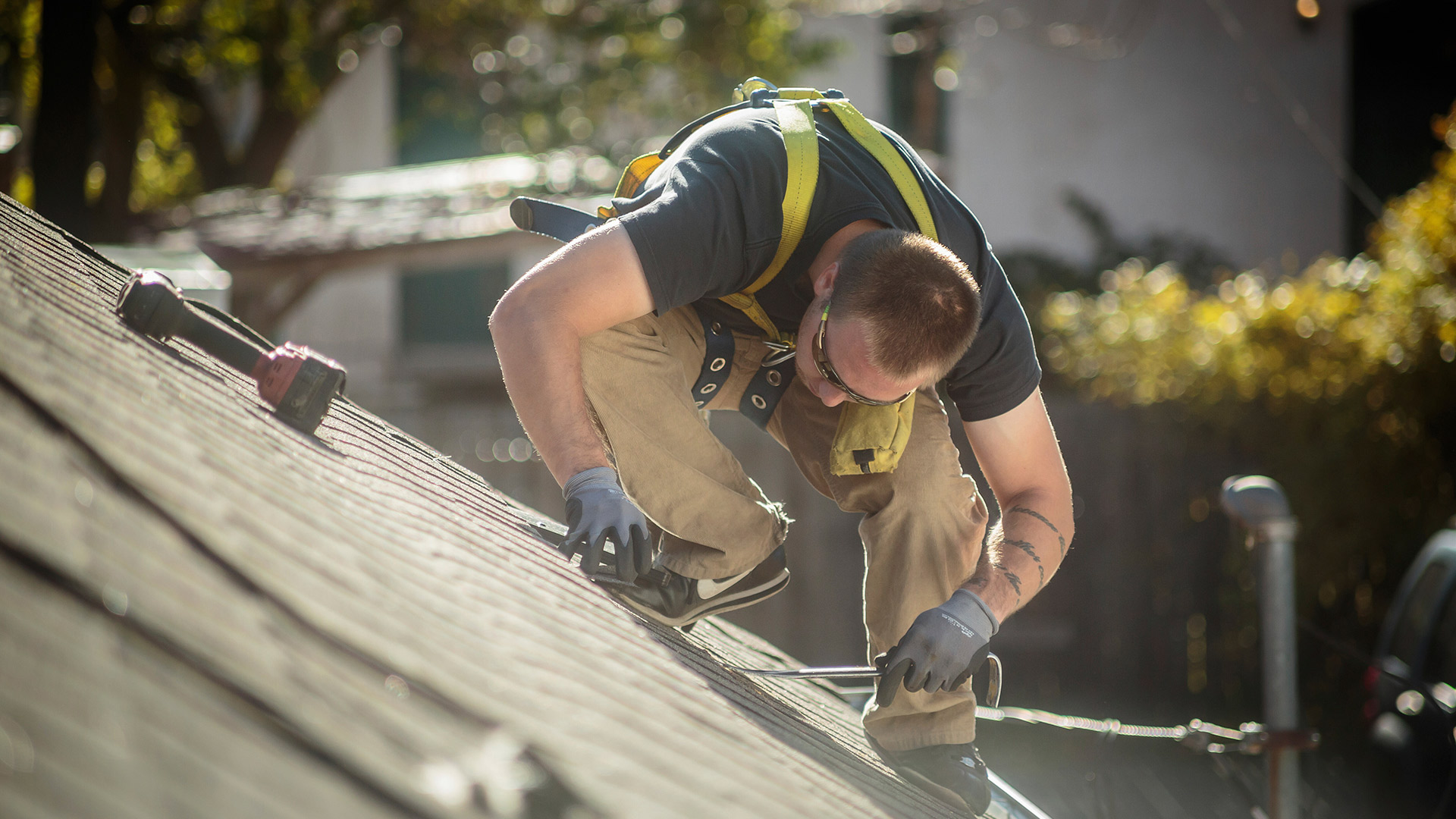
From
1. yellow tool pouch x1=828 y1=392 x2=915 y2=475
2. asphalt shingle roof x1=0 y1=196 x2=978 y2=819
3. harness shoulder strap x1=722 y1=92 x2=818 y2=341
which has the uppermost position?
harness shoulder strap x1=722 y1=92 x2=818 y2=341

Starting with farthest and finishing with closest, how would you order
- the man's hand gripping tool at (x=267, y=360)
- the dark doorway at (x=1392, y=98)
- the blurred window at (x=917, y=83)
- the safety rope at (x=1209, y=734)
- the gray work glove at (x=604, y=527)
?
the blurred window at (x=917, y=83) < the dark doorway at (x=1392, y=98) < the safety rope at (x=1209, y=734) < the gray work glove at (x=604, y=527) < the man's hand gripping tool at (x=267, y=360)

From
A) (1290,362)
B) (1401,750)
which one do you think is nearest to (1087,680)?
(1290,362)

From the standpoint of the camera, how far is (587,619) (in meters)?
1.74

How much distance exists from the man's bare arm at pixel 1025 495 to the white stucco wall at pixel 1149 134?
11606 millimetres

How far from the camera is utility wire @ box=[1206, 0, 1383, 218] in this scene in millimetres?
12945

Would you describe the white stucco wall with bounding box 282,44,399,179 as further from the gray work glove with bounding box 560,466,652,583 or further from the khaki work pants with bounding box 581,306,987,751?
the gray work glove with bounding box 560,466,652,583

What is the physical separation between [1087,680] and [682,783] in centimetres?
647

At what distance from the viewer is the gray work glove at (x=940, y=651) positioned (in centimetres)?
228

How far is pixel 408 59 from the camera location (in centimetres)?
1034

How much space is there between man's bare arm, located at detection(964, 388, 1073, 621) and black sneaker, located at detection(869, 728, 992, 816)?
36 centimetres

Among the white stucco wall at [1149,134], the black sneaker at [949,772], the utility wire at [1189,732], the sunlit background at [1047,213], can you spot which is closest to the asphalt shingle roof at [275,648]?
the black sneaker at [949,772]

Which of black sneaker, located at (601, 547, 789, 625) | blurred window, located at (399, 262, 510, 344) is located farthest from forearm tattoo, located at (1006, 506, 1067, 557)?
blurred window, located at (399, 262, 510, 344)

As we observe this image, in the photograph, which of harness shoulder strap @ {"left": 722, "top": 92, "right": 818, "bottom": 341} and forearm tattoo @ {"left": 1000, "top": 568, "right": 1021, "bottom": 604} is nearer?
harness shoulder strap @ {"left": 722, "top": 92, "right": 818, "bottom": 341}

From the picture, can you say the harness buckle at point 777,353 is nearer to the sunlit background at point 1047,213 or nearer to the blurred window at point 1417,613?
the sunlit background at point 1047,213
